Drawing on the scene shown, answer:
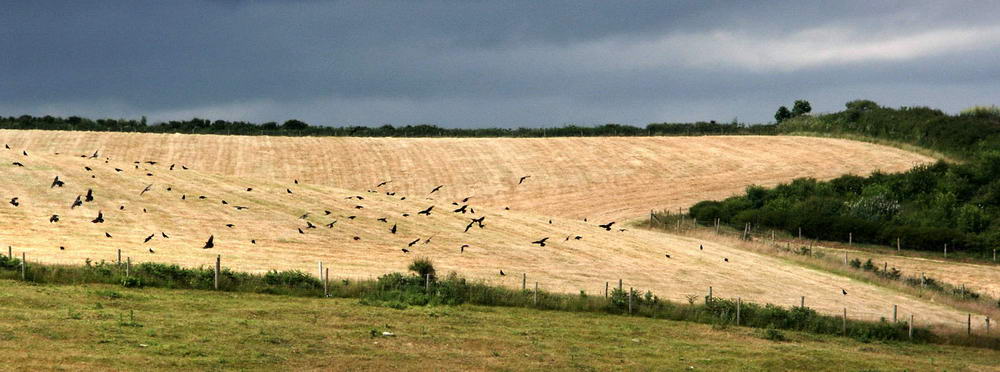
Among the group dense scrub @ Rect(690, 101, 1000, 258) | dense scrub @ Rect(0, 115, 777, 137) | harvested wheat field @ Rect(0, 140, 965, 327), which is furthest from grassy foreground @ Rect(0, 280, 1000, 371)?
dense scrub @ Rect(0, 115, 777, 137)

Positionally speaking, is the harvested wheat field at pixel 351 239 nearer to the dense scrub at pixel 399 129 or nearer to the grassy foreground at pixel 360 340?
the grassy foreground at pixel 360 340

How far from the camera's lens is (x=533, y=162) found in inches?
4985

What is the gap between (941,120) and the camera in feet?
444

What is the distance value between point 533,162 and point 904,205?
39.7 metres

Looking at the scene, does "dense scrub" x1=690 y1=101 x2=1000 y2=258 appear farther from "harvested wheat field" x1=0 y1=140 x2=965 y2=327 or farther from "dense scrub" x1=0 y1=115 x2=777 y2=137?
"dense scrub" x1=0 y1=115 x2=777 y2=137

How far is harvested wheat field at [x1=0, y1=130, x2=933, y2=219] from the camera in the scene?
360 ft

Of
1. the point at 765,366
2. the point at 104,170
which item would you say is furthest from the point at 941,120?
the point at 765,366

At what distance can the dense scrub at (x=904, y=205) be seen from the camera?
93625 millimetres

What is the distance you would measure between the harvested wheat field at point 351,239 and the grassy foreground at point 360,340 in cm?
789

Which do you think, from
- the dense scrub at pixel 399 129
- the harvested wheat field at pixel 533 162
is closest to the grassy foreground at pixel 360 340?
the harvested wheat field at pixel 533 162

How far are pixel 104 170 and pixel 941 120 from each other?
93.8 metres

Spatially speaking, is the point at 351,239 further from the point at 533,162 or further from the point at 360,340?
the point at 533,162

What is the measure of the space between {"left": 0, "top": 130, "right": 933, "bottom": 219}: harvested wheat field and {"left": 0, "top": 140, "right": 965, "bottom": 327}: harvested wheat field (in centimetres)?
Result: 1660

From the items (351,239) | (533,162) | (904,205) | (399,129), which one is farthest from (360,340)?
(399,129)
